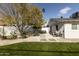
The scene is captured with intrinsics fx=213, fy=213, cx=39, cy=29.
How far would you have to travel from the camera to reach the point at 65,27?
9898 millimetres

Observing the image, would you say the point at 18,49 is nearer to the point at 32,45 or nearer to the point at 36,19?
the point at 32,45

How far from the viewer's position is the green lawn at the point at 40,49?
911cm

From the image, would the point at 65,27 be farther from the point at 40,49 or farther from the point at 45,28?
the point at 40,49

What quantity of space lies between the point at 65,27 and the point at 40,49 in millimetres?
1623

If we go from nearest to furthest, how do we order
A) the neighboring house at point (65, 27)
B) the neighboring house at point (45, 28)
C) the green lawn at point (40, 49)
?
the green lawn at point (40, 49)
the neighboring house at point (45, 28)
the neighboring house at point (65, 27)

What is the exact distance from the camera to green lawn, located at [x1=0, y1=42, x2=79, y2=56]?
9.11 metres

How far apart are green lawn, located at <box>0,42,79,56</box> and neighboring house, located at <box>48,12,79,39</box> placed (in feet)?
1.48

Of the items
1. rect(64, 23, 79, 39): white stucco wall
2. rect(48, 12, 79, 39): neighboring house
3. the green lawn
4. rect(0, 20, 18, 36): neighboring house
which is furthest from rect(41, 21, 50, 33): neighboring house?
rect(0, 20, 18, 36): neighboring house

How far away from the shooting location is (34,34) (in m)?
9.49

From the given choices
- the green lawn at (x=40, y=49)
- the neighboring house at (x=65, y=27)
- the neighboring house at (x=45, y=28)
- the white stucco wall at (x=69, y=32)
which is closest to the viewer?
the green lawn at (x=40, y=49)

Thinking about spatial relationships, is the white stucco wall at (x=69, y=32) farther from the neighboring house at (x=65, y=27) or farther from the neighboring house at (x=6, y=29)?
the neighboring house at (x=6, y=29)

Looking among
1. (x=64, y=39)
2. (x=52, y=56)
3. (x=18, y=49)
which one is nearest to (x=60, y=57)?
(x=52, y=56)

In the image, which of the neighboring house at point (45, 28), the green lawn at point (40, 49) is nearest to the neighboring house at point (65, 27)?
the neighboring house at point (45, 28)

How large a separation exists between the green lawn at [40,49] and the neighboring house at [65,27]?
45 centimetres
